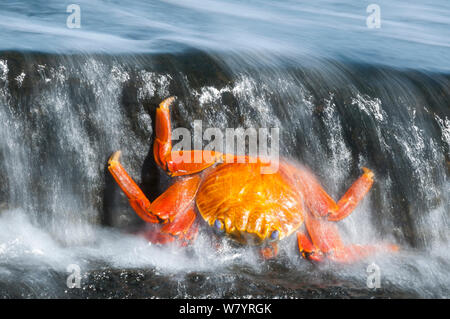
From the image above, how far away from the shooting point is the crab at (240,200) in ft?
19.2

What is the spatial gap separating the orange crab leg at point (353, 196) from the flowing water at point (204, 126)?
0.29 metres

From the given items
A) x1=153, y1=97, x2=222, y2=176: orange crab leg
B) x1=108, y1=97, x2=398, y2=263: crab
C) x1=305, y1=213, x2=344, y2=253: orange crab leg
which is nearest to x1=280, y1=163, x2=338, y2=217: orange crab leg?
x1=108, y1=97, x2=398, y2=263: crab

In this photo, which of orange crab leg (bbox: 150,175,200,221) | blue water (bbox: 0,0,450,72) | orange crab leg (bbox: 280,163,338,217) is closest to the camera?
orange crab leg (bbox: 150,175,200,221)

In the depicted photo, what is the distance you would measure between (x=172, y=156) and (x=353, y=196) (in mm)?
2343

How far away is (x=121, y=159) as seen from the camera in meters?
6.55

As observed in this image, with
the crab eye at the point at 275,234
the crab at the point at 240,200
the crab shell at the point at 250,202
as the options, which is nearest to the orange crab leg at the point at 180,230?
the crab at the point at 240,200

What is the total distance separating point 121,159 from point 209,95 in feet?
4.64

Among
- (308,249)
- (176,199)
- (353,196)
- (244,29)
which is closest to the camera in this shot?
(308,249)

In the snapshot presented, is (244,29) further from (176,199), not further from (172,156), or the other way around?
(176,199)

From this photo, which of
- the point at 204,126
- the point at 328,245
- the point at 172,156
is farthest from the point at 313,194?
the point at 172,156

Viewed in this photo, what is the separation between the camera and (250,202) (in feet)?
19.1

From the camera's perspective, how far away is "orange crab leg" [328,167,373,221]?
6293 mm

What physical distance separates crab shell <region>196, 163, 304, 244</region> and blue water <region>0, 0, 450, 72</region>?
2.34 meters

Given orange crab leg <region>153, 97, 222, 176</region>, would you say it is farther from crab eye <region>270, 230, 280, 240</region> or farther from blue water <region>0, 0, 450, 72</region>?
blue water <region>0, 0, 450, 72</region>
